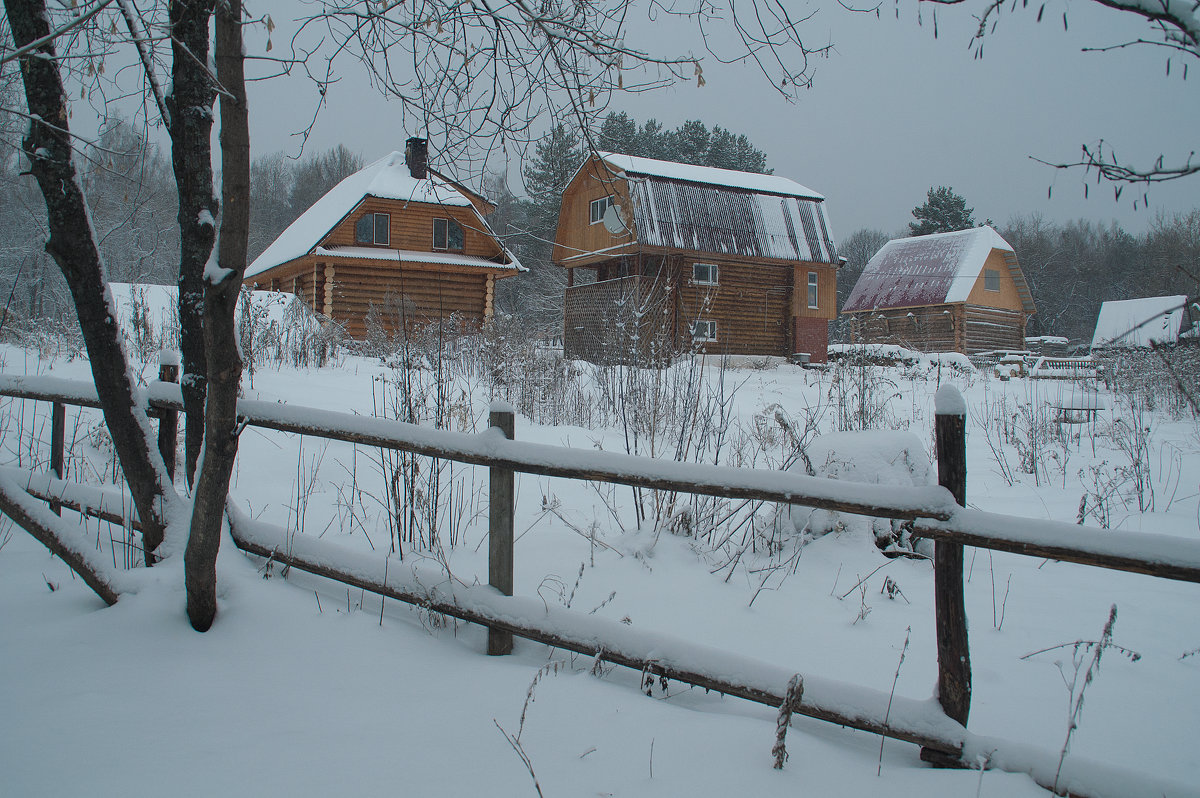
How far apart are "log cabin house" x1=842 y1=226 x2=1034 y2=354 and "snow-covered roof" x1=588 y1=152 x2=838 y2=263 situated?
6.73 meters

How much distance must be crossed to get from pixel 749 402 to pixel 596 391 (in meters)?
2.76

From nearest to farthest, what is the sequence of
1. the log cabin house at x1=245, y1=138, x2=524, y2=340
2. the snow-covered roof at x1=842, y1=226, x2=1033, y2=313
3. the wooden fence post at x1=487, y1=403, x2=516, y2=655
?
the wooden fence post at x1=487, y1=403, x2=516, y2=655 < the log cabin house at x1=245, y1=138, x2=524, y2=340 < the snow-covered roof at x1=842, y1=226, x2=1033, y2=313

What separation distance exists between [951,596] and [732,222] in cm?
2009

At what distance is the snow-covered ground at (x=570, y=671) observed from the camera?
193 centimetres

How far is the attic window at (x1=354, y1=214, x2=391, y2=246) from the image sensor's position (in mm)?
21281

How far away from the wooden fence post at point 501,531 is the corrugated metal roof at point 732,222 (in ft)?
56.0

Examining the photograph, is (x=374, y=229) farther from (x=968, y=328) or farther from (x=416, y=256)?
(x=968, y=328)

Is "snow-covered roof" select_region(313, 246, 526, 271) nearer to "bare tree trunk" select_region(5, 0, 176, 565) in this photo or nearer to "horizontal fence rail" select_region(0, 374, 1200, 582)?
"bare tree trunk" select_region(5, 0, 176, 565)

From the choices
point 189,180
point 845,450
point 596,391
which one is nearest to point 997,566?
point 845,450

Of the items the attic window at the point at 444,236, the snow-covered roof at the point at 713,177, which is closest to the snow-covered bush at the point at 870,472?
the snow-covered roof at the point at 713,177

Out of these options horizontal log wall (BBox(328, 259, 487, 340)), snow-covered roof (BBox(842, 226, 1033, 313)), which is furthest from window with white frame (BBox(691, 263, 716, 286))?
snow-covered roof (BBox(842, 226, 1033, 313))

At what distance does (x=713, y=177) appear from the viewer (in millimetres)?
21641

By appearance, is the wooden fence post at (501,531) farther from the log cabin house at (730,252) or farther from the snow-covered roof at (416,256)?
the snow-covered roof at (416,256)

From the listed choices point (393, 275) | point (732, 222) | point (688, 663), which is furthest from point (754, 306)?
point (688, 663)
